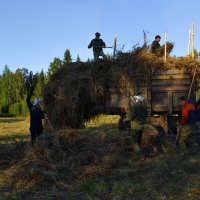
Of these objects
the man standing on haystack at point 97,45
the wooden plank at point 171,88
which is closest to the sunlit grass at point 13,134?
the man standing on haystack at point 97,45

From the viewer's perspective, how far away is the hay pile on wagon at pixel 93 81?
1121cm

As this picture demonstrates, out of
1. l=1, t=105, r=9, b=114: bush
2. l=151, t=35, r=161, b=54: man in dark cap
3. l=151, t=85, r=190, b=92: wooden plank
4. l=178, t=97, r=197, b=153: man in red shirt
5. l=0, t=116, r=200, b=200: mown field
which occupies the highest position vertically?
l=151, t=35, r=161, b=54: man in dark cap

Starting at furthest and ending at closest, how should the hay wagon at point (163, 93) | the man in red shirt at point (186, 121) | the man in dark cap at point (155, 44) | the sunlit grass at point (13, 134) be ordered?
the sunlit grass at point (13, 134) < the man in dark cap at point (155, 44) < the hay wagon at point (163, 93) < the man in red shirt at point (186, 121)

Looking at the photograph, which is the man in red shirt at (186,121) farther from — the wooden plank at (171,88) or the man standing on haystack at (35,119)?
the man standing on haystack at (35,119)

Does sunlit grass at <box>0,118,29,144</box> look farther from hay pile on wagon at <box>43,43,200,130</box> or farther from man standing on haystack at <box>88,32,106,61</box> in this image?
man standing on haystack at <box>88,32,106,61</box>

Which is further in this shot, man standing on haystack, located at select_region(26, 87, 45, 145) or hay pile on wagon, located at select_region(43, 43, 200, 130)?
hay pile on wagon, located at select_region(43, 43, 200, 130)

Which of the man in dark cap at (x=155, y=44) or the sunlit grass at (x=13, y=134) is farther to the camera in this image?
the sunlit grass at (x=13, y=134)

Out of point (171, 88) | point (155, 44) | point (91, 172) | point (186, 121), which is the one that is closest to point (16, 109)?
point (155, 44)

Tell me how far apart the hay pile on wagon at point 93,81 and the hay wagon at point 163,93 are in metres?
0.15

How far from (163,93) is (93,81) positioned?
205 cm

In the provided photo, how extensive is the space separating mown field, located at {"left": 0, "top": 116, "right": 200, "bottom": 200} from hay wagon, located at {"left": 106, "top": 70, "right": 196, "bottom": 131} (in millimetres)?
1820

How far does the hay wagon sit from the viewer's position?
11164 millimetres

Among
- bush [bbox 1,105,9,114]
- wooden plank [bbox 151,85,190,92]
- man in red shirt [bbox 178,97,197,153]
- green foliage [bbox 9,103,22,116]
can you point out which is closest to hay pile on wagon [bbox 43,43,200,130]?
wooden plank [bbox 151,85,190,92]

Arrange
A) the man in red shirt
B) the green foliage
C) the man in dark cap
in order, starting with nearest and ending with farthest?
the man in red shirt, the man in dark cap, the green foliage
